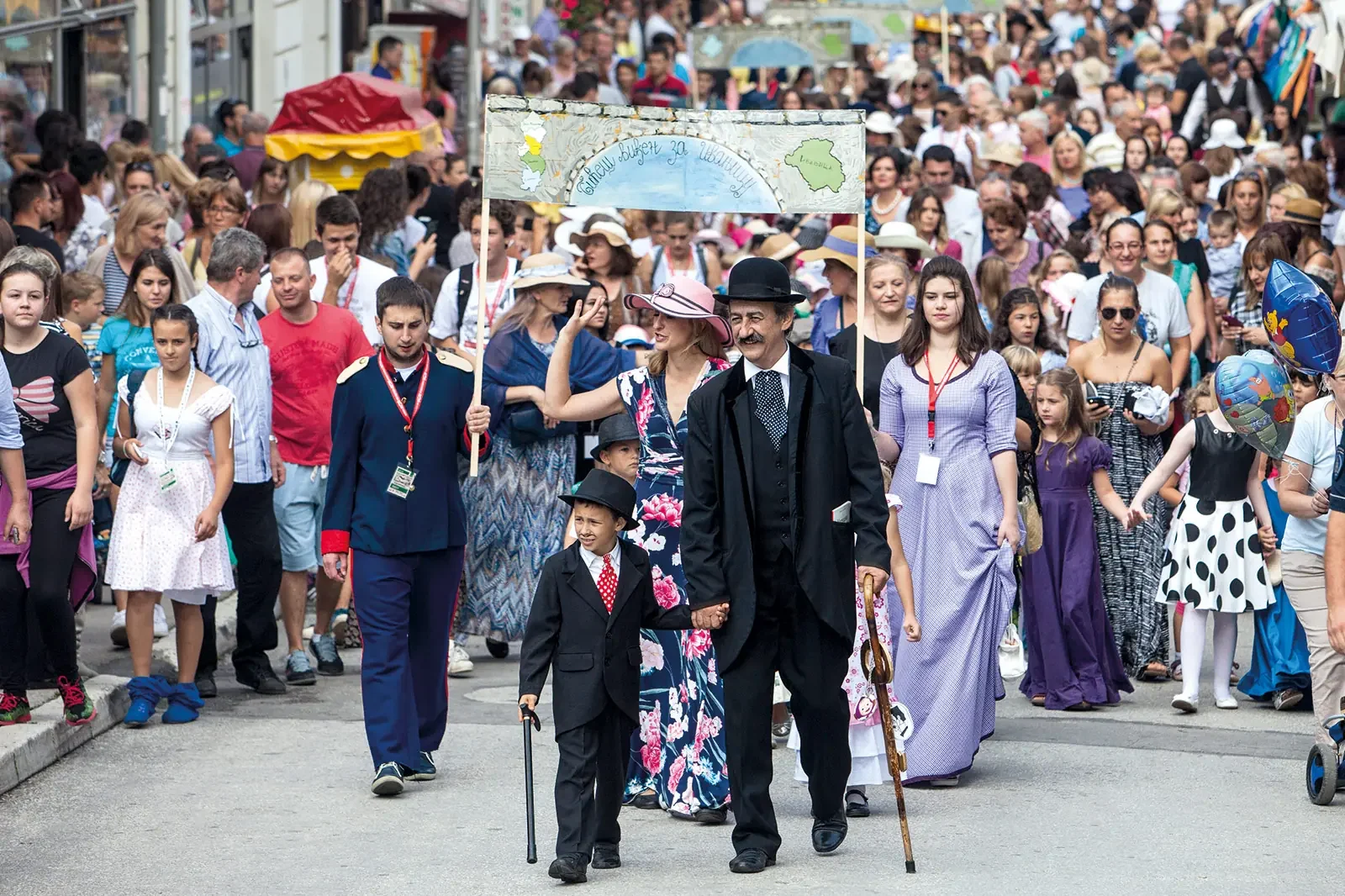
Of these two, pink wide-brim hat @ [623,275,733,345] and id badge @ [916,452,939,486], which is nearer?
pink wide-brim hat @ [623,275,733,345]

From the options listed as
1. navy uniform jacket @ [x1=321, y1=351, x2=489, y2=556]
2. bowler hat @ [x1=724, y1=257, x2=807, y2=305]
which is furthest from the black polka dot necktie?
navy uniform jacket @ [x1=321, y1=351, x2=489, y2=556]

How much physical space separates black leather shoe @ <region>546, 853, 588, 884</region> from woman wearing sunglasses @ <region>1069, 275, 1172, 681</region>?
4.49m

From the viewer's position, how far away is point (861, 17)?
83.8ft

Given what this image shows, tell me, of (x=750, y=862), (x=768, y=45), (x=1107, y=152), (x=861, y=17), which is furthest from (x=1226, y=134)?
(x=750, y=862)

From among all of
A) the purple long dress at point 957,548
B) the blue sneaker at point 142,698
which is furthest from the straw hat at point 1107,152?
the blue sneaker at point 142,698

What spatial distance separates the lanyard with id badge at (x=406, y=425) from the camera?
8297 millimetres

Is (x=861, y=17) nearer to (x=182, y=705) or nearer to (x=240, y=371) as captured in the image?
(x=240, y=371)

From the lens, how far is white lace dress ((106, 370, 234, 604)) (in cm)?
934

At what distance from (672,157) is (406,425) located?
1.59 meters

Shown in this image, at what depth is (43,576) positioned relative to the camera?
8844mm

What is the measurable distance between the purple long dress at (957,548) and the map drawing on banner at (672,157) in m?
0.86

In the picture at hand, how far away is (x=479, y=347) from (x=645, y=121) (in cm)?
119

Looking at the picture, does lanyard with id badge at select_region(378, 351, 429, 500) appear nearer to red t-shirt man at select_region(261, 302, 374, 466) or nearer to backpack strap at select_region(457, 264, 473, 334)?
red t-shirt man at select_region(261, 302, 374, 466)

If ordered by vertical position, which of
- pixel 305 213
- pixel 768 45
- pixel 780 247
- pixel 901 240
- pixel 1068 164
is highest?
pixel 768 45
